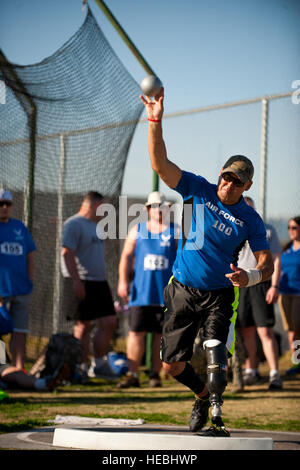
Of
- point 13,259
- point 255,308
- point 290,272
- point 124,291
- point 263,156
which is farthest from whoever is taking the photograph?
point 290,272

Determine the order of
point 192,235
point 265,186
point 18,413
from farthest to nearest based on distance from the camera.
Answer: point 265,186
point 18,413
point 192,235

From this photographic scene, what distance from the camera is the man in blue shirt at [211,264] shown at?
5766 millimetres

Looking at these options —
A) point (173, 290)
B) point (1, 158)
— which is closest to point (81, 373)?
point (1, 158)

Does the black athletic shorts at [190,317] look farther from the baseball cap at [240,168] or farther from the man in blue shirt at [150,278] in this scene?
the man in blue shirt at [150,278]

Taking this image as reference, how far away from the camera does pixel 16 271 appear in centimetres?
935

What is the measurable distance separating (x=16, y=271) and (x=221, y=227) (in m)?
4.13

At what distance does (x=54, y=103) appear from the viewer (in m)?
9.98

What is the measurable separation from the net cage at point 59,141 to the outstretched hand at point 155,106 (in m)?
4.20

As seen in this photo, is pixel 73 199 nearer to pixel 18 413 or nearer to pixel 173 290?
pixel 18 413

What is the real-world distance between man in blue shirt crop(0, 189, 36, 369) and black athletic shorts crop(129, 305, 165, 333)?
1338 mm

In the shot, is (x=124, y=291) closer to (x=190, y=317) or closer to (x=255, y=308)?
(x=255, y=308)

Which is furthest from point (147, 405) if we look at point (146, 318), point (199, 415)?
point (199, 415)

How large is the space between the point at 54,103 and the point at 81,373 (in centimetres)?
350

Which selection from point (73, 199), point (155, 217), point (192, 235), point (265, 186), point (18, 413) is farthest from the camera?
point (73, 199)
